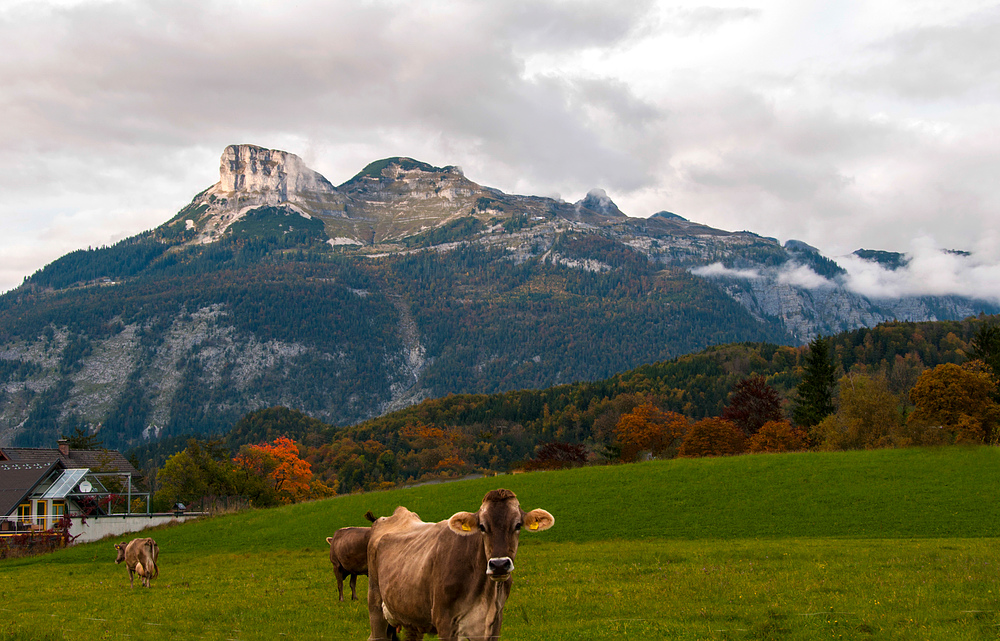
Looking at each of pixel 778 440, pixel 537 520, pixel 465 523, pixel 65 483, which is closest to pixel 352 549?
pixel 465 523

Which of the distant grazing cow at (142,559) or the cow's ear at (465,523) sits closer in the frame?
the cow's ear at (465,523)

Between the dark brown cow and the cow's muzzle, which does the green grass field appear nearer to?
the dark brown cow

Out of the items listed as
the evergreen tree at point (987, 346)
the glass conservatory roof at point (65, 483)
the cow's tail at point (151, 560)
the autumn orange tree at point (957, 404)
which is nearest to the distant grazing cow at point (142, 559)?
the cow's tail at point (151, 560)

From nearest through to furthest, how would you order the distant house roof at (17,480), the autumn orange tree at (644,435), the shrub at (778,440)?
the distant house roof at (17,480) → the shrub at (778,440) → the autumn orange tree at (644,435)

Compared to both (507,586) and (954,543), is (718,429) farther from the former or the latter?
(507,586)

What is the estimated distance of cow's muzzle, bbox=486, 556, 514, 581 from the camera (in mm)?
9516

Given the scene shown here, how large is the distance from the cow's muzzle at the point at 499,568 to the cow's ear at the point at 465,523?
2.52ft

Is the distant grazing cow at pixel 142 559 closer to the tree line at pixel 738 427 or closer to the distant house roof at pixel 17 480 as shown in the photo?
the distant house roof at pixel 17 480

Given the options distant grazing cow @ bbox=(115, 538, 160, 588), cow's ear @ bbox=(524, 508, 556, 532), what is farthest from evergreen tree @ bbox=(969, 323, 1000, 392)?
cow's ear @ bbox=(524, 508, 556, 532)

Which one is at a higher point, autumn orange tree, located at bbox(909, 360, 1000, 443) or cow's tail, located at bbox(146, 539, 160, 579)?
autumn orange tree, located at bbox(909, 360, 1000, 443)

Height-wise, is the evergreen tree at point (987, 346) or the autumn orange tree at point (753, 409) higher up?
the evergreen tree at point (987, 346)

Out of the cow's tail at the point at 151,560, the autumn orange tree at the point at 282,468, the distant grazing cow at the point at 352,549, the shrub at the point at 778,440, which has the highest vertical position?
the distant grazing cow at the point at 352,549

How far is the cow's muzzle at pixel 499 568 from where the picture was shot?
31.2 feet

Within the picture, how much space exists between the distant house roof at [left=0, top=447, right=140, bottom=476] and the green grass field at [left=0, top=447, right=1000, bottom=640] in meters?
31.3
